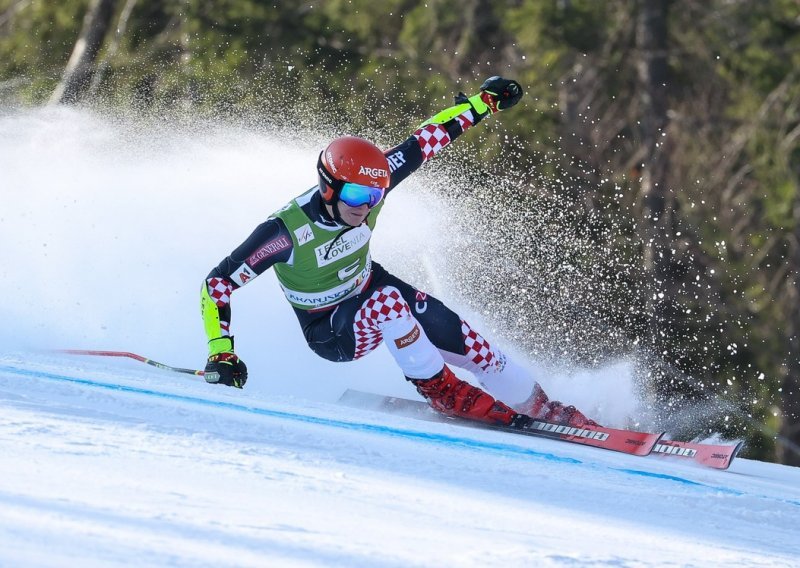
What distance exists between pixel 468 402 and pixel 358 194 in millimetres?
1145

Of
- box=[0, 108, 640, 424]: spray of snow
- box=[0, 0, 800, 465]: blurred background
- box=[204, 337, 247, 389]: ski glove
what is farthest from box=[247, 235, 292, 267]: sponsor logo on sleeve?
box=[0, 0, 800, 465]: blurred background

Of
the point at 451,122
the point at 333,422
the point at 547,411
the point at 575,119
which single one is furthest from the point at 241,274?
the point at 575,119

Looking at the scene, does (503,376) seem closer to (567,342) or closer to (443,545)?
(443,545)

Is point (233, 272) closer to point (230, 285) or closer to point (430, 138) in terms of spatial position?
point (230, 285)

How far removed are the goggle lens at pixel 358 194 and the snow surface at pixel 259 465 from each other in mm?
868

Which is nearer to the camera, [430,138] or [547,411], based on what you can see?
[547,411]

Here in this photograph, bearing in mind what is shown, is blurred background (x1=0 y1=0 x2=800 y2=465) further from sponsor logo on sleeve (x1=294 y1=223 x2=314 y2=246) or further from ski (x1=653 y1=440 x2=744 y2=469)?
sponsor logo on sleeve (x1=294 y1=223 x2=314 y2=246)

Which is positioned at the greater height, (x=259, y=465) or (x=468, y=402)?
(x=259, y=465)

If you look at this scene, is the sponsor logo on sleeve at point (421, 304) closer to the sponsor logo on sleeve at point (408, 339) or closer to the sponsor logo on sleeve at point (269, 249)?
the sponsor logo on sleeve at point (408, 339)

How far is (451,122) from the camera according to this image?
5977 millimetres

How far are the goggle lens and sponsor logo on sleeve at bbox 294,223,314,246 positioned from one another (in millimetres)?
262

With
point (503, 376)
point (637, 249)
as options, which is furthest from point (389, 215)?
point (637, 249)

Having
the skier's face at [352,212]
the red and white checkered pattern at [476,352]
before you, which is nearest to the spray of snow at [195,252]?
the red and white checkered pattern at [476,352]

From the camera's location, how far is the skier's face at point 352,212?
16.7 ft
